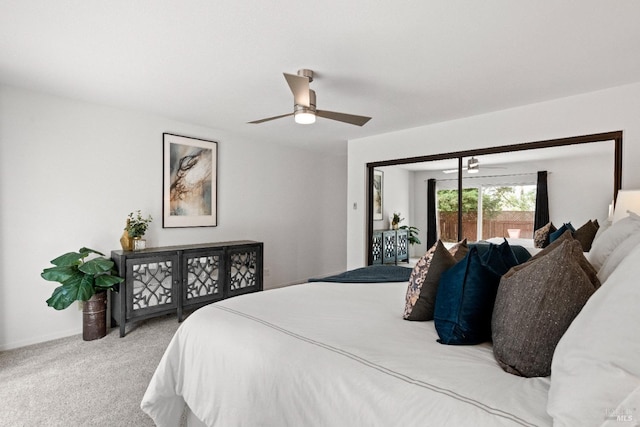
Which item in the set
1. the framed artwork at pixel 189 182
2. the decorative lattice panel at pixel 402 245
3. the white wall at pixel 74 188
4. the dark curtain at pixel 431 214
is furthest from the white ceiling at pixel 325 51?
the decorative lattice panel at pixel 402 245

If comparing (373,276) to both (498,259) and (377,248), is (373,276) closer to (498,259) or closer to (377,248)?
(498,259)

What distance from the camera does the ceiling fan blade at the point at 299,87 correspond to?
2265 millimetres

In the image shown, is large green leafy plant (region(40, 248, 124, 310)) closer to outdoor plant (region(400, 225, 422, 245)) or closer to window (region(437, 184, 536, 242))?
outdoor plant (region(400, 225, 422, 245))

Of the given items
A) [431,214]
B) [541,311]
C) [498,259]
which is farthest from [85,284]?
[431,214]


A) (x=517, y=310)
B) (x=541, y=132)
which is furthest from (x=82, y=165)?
(x=541, y=132)

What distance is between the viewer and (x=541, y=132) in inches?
130

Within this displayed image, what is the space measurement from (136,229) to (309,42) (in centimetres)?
268

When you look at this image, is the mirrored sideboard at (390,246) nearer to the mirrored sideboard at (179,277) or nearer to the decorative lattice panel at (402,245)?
the decorative lattice panel at (402,245)

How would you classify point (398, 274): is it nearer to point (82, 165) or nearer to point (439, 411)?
point (439, 411)

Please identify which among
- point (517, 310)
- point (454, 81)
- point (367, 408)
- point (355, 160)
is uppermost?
point (454, 81)

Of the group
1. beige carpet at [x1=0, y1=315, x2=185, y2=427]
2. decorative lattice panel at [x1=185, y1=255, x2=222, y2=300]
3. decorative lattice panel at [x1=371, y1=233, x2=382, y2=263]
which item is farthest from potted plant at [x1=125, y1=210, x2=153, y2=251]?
decorative lattice panel at [x1=371, y1=233, x2=382, y2=263]

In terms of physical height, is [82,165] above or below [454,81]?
below

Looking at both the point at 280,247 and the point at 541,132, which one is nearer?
the point at 541,132

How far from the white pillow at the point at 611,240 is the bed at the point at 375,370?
13 mm
